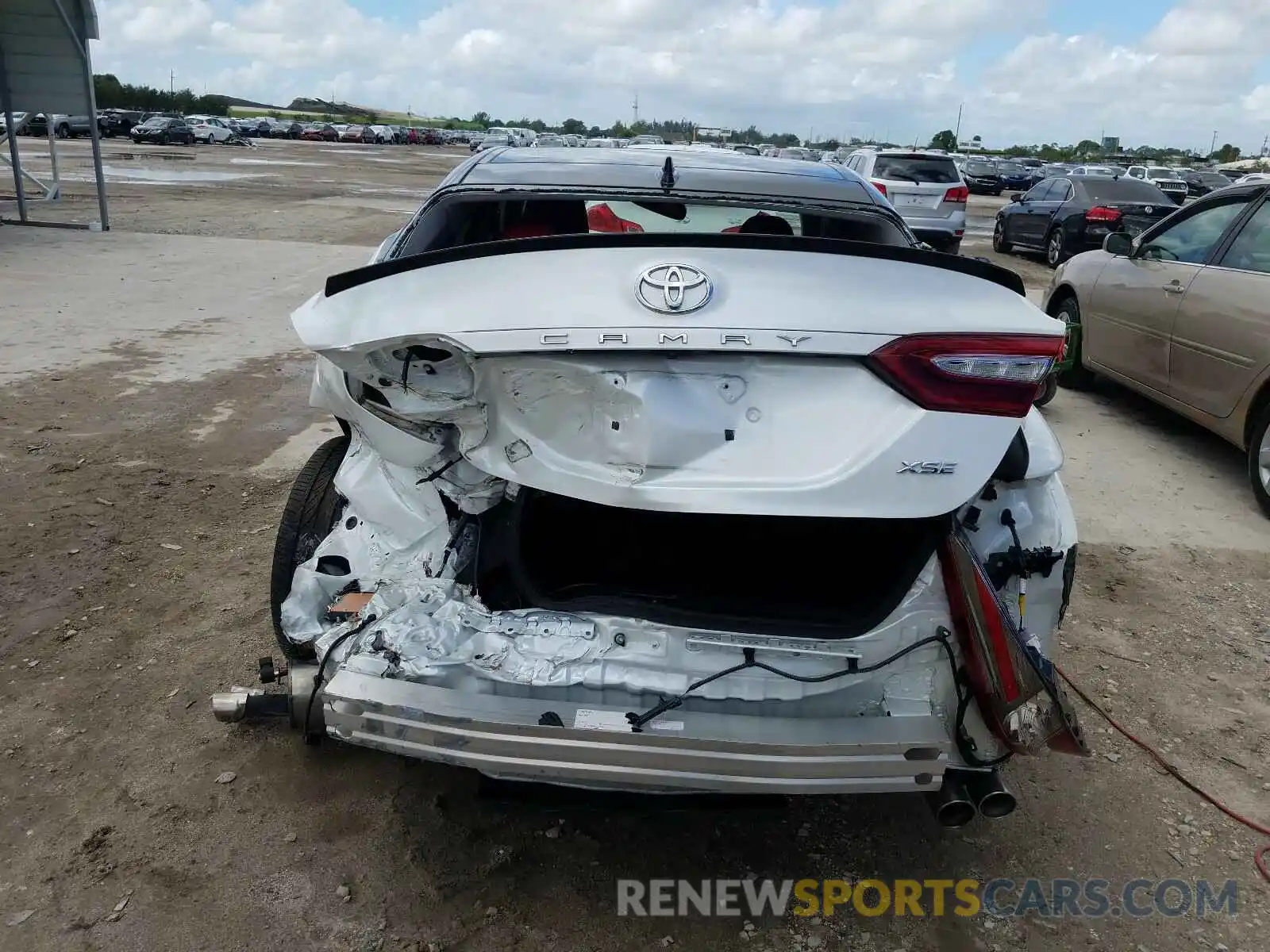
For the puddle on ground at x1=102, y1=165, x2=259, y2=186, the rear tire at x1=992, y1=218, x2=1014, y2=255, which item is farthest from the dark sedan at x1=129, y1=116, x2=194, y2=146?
the rear tire at x1=992, y1=218, x2=1014, y2=255

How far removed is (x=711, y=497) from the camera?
206 cm

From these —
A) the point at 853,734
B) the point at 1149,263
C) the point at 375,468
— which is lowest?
the point at 853,734

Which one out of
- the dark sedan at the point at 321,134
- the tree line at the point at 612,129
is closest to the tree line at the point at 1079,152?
the tree line at the point at 612,129

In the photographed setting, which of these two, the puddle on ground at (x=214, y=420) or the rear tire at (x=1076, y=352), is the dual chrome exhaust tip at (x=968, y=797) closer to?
the puddle on ground at (x=214, y=420)

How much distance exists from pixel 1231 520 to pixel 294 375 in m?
5.93

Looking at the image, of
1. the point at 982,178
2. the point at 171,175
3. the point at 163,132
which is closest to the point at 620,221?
the point at 171,175

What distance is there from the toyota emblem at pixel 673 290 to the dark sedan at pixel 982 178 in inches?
1446

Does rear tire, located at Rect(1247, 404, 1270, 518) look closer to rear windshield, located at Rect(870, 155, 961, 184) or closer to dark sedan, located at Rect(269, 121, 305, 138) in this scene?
rear windshield, located at Rect(870, 155, 961, 184)

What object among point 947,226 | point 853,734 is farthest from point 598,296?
point 947,226

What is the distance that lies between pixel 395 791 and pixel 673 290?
168 cm

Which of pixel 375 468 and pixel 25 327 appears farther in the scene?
pixel 25 327

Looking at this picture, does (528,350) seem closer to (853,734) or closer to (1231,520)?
(853,734)

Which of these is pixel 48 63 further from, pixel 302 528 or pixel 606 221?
pixel 302 528

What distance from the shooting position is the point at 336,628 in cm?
228
